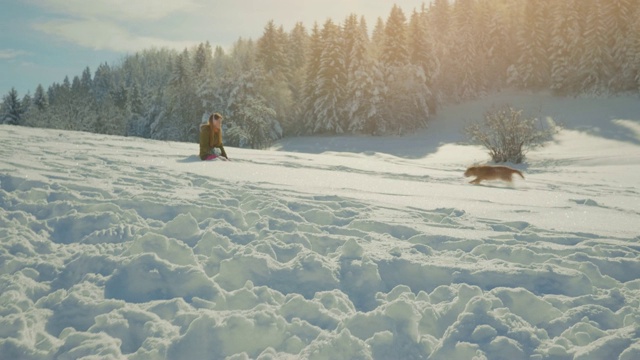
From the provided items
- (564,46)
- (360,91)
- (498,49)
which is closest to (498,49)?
(498,49)

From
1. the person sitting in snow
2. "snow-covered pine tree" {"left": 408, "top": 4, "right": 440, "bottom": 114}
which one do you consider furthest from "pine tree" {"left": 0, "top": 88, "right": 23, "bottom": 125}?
the person sitting in snow

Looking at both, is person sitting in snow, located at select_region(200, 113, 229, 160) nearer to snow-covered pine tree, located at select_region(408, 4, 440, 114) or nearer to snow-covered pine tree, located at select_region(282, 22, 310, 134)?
snow-covered pine tree, located at select_region(282, 22, 310, 134)

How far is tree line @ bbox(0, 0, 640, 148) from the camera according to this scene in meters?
35.9

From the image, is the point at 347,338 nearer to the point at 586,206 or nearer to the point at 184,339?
the point at 184,339

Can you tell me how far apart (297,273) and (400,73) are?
37264 mm

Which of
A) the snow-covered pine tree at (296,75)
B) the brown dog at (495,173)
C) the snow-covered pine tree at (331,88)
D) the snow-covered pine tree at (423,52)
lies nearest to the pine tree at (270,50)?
the snow-covered pine tree at (296,75)

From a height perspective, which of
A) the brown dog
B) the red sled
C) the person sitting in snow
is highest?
the person sitting in snow

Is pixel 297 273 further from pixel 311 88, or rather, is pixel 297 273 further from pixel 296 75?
pixel 296 75

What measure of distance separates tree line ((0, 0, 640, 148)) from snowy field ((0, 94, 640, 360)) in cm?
2543

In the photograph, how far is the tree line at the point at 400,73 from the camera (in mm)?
35875

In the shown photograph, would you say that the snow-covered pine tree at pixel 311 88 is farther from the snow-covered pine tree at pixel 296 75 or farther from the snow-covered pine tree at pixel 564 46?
the snow-covered pine tree at pixel 564 46

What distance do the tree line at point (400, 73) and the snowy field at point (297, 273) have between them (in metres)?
25.4

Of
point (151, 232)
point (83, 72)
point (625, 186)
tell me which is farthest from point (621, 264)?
point (83, 72)

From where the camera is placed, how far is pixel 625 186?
996cm
